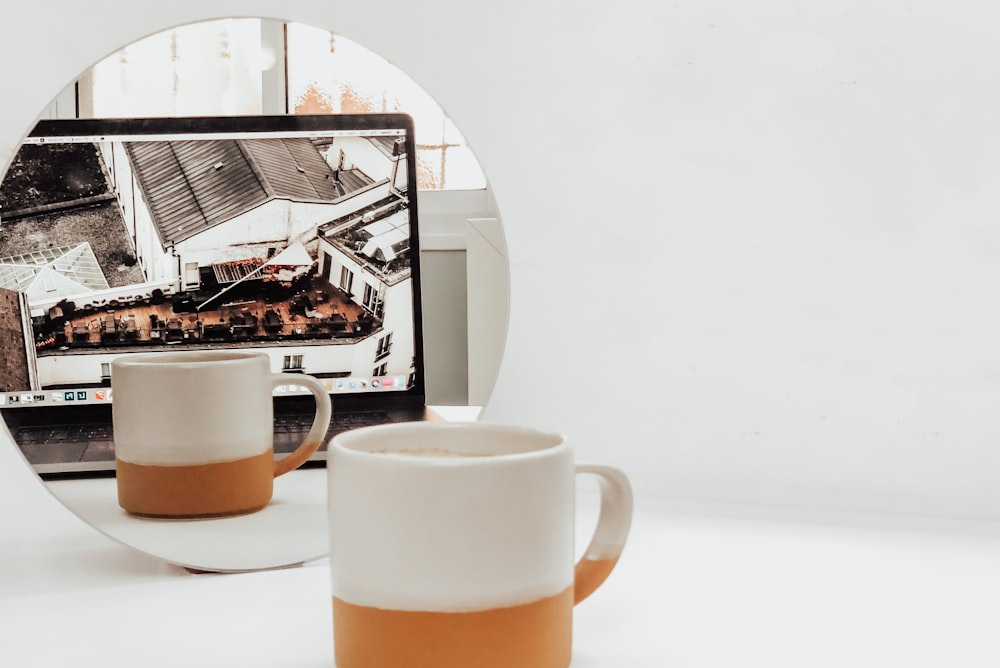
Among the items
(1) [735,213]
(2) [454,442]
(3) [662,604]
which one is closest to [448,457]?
(2) [454,442]

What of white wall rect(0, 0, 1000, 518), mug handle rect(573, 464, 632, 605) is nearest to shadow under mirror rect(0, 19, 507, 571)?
white wall rect(0, 0, 1000, 518)

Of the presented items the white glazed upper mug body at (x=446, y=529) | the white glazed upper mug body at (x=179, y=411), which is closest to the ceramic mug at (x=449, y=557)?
the white glazed upper mug body at (x=446, y=529)

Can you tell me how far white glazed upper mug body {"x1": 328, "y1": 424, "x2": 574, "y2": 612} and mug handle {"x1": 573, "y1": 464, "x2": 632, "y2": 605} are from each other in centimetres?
5

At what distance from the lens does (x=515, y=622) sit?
18.1 inches

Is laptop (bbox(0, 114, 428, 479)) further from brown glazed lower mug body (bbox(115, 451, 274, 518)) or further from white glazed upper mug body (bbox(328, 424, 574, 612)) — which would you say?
white glazed upper mug body (bbox(328, 424, 574, 612))

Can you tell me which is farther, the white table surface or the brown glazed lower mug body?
the brown glazed lower mug body

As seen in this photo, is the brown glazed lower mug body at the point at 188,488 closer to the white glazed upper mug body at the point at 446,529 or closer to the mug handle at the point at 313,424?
the mug handle at the point at 313,424

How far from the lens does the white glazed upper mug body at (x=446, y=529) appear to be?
445 millimetres

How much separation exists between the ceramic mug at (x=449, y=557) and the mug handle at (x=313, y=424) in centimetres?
22

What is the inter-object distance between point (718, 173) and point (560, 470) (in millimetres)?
498

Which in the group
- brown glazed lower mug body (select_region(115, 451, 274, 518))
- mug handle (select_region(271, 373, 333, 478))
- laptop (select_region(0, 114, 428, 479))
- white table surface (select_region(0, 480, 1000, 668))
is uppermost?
laptop (select_region(0, 114, 428, 479))

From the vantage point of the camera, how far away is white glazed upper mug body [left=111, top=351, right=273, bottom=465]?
0.65 metres

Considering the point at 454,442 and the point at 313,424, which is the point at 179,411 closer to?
the point at 313,424

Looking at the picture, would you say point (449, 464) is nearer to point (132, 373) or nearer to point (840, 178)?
point (132, 373)
